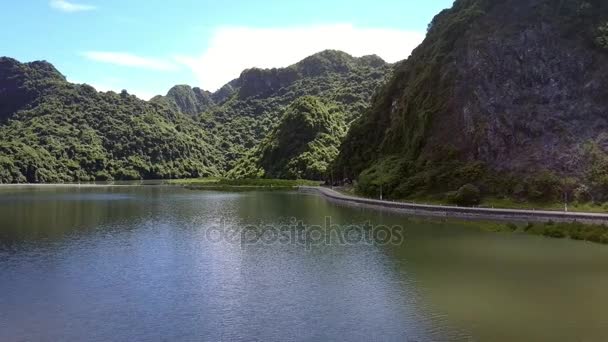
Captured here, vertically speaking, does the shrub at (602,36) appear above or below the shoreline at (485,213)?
above

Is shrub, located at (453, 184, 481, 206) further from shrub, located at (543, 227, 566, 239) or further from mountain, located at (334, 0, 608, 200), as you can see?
shrub, located at (543, 227, 566, 239)

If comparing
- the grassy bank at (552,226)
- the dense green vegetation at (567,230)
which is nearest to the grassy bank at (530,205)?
the grassy bank at (552,226)

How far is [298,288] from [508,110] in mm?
67546

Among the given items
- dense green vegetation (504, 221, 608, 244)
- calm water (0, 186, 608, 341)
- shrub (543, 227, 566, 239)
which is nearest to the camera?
calm water (0, 186, 608, 341)

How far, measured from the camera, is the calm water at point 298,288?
26750 mm

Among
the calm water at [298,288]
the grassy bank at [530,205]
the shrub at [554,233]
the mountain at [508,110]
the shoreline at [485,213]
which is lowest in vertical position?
the calm water at [298,288]

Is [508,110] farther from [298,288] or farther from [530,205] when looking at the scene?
[298,288]

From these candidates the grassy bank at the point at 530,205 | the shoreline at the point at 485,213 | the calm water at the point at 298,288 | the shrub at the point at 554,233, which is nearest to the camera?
the calm water at the point at 298,288

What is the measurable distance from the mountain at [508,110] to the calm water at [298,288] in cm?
2536

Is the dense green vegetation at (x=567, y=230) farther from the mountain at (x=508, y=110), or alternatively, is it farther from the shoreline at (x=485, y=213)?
the mountain at (x=508, y=110)

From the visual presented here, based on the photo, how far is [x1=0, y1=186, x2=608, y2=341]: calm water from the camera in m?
26.8

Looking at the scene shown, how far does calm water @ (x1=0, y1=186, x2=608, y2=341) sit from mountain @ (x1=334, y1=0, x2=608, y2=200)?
25357 millimetres

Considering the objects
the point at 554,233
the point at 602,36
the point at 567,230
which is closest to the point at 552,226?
the point at 554,233

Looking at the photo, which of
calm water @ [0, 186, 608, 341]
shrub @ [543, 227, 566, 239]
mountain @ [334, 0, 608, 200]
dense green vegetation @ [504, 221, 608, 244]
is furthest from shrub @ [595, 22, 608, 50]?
calm water @ [0, 186, 608, 341]
